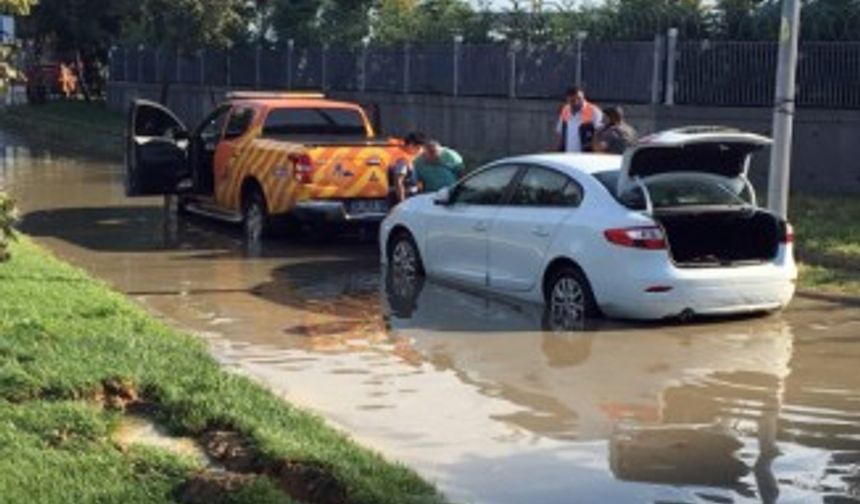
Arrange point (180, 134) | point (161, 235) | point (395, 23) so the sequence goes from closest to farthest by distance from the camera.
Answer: point (161, 235) → point (180, 134) → point (395, 23)

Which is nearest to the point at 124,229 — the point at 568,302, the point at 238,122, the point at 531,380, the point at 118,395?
the point at 238,122

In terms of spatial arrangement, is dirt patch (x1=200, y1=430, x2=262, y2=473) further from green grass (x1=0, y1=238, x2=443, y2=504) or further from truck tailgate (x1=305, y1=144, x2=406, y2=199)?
truck tailgate (x1=305, y1=144, x2=406, y2=199)

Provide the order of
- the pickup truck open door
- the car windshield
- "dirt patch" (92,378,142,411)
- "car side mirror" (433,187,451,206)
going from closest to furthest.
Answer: "dirt patch" (92,378,142,411) → the car windshield → "car side mirror" (433,187,451,206) → the pickup truck open door

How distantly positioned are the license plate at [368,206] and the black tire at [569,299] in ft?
15.5

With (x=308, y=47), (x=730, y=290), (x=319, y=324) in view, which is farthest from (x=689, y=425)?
(x=308, y=47)

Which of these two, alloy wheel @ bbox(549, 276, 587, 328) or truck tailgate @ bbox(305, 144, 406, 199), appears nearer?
alloy wheel @ bbox(549, 276, 587, 328)

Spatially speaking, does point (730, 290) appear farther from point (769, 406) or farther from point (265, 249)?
point (265, 249)

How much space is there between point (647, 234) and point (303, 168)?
232 inches

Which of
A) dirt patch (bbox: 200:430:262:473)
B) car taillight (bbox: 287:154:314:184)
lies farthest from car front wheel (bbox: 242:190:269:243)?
dirt patch (bbox: 200:430:262:473)

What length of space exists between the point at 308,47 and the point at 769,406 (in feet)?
85.8

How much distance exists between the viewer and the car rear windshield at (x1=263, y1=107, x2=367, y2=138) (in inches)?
663

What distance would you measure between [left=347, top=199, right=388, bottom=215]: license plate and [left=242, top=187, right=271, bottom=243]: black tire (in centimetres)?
114

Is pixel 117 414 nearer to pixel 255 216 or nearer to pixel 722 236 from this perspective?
A: pixel 722 236

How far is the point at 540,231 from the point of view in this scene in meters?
11.4
